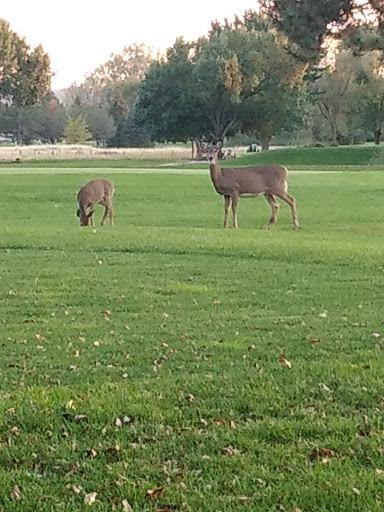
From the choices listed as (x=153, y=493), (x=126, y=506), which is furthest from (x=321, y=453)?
(x=126, y=506)

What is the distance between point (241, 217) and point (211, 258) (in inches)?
365

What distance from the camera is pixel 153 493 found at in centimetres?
444

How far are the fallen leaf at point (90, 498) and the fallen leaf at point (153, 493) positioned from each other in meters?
0.26

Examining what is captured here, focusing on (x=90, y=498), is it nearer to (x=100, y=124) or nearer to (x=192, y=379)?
(x=192, y=379)

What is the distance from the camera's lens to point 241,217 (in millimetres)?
23359

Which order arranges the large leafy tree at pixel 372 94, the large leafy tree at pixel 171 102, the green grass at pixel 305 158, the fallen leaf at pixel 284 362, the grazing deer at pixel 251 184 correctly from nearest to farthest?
the fallen leaf at pixel 284 362
the grazing deer at pixel 251 184
the green grass at pixel 305 158
the large leafy tree at pixel 171 102
the large leafy tree at pixel 372 94

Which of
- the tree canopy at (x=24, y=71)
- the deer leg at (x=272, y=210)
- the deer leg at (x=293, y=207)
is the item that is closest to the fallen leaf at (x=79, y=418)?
the deer leg at (x=272, y=210)

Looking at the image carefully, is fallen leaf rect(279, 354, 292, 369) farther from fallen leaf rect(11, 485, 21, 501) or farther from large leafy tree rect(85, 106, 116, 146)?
large leafy tree rect(85, 106, 116, 146)

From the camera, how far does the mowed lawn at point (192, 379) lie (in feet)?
15.0

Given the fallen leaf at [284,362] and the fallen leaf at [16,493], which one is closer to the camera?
the fallen leaf at [16,493]

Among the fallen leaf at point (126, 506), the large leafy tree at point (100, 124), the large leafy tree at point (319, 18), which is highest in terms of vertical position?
the large leafy tree at point (319, 18)

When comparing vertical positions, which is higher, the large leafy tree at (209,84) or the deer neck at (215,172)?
the large leafy tree at (209,84)

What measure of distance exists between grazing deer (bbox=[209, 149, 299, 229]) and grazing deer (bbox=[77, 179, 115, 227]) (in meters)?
2.49

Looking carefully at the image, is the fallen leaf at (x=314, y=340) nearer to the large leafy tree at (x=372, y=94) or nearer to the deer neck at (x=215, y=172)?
the deer neck at (x=215, y=172)
